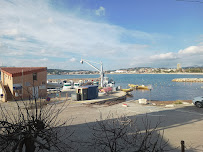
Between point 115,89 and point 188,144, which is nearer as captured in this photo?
point 188,144

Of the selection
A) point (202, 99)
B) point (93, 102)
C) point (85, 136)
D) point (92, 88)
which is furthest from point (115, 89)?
point (85, 136)

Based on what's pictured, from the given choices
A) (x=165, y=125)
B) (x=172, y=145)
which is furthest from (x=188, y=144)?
(x=165, y=125)

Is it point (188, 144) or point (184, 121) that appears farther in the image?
point (184, 121)

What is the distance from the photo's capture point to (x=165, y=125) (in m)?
11.7

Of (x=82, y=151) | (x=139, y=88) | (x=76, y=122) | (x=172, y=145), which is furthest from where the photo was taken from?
(x=139, y=88)

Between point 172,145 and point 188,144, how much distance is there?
0.92 meters

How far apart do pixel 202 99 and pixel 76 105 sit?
1531 cm

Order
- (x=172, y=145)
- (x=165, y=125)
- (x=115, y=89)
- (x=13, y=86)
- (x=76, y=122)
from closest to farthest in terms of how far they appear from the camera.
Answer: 1. (x=172, y=145)
2. (x=165, y=125)
3. (x=76, y=122)
4. (x=13, y=86)
5. (x=115, y=89)

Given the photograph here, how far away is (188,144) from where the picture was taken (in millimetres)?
8336

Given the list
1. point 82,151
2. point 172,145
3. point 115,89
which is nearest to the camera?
point 82,151

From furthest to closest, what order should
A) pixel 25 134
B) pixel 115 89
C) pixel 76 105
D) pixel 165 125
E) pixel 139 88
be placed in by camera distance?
1. pixel 139 88
2. pixel 115 89
3. pixel 76 105
4. pixel 165 125
5. pixel 25 134

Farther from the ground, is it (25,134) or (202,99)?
(25,134)

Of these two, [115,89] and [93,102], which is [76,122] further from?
[115,89]

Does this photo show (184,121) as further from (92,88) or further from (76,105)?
(92,88)
